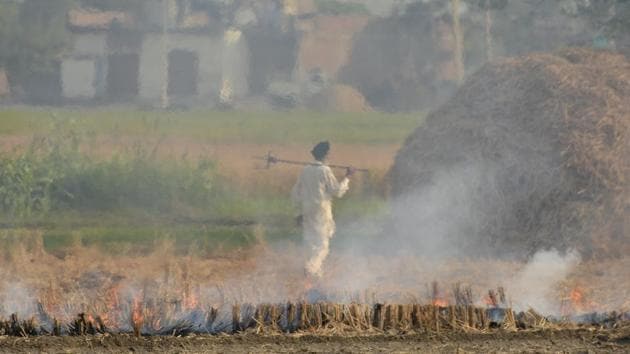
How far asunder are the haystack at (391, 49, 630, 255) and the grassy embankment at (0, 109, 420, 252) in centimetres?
307

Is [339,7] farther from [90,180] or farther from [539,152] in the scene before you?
[539,152]

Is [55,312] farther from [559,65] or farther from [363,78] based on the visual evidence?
[363,78]

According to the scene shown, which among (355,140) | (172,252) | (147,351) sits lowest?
(147,351)

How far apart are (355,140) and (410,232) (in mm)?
7222

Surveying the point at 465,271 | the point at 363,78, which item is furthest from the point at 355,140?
the point at 465,271

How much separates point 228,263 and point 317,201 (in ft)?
6.53

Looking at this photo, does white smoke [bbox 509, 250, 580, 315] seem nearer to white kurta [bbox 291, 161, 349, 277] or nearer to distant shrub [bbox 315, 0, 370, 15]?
white kurta [bbox 291, 161, 349, 277]

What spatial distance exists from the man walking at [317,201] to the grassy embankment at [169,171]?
9.34 ft

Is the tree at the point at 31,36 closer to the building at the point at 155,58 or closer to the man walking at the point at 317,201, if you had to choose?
the building at the point at 155,58

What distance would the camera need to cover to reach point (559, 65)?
1889cm

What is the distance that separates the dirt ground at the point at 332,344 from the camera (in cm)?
1208

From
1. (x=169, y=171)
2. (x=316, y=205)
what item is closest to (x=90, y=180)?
(x=169, y=171)

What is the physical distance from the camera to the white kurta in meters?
16.9

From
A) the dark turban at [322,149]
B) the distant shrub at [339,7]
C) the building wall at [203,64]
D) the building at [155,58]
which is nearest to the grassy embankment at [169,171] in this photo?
the building at [155,58]
